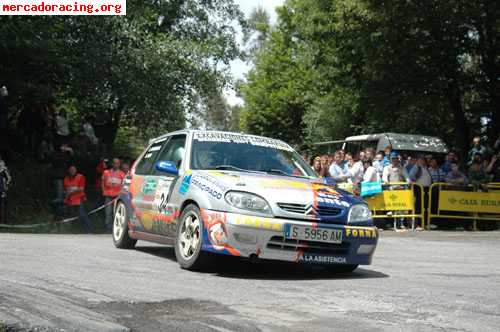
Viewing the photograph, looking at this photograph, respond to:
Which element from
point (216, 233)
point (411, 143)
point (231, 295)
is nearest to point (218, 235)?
point (216, 233)

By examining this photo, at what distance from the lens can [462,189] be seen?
19750 mm

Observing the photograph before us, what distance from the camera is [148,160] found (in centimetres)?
1120

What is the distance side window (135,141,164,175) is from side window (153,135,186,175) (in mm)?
212

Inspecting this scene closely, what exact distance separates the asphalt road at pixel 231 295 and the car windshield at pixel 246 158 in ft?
4.08

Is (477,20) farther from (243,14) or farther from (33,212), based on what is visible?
(33,212)

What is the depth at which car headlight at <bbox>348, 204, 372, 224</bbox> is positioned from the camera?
889 centimetres

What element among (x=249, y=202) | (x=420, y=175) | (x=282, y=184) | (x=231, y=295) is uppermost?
(x=420, y=175)

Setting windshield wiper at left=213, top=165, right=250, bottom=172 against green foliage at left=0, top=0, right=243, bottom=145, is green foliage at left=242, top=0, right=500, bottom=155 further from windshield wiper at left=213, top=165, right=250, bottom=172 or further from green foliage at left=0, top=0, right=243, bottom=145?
windshield wiper at left=213, top=165, right=250, bottom=172

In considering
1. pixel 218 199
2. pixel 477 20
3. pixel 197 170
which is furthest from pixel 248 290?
pixel 477 20

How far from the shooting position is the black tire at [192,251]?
28.8 feet

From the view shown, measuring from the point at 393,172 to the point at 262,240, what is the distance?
462 inches

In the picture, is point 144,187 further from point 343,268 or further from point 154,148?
point 343,268

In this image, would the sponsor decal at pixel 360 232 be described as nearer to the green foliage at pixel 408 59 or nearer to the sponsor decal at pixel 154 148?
the sponsor decal at pixel 154 148

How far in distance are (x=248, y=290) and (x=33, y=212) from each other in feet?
46.5
